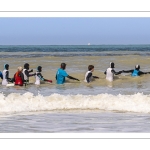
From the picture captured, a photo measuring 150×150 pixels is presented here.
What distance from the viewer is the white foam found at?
891 cm

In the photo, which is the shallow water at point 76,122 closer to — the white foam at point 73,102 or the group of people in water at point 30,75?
the white foam at point 73,102

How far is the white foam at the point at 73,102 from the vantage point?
29.2 feet

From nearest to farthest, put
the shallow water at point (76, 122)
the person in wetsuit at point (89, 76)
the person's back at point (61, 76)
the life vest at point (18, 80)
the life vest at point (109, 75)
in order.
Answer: the shallow water at point (76, 122) → the life vest at point (18, 80) → the person's back at point (61, 76) → the person in wetsuit at point (89, 76) → the life vest at point (109, 75)

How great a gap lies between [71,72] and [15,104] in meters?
3.61

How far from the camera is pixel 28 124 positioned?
763cm

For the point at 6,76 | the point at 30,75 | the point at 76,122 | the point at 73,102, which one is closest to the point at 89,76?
the point at 30,75

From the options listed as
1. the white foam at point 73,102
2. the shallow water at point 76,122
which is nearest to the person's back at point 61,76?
the white foam at point 73,102

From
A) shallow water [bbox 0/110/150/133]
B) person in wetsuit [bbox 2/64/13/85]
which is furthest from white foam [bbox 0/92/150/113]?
person in wetsuit [bbox 2/64/13/85]

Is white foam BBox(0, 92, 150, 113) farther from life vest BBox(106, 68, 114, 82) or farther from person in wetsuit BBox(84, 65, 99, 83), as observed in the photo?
life vest BBox(106, 68, 114, 82)

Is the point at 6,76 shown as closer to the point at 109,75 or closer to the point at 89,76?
the point at 89,76

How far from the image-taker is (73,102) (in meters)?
9.34
